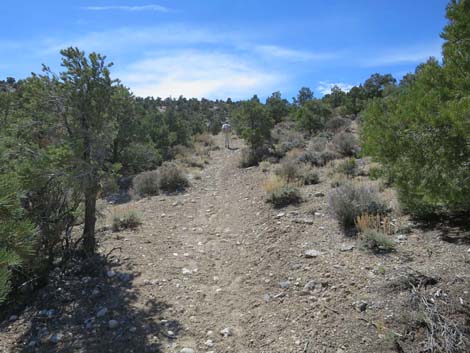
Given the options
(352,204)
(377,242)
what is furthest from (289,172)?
(377,242)

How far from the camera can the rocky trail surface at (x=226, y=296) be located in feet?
13.8

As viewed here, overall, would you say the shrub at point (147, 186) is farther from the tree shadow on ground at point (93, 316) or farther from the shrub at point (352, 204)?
the shrub at point (352, 204)

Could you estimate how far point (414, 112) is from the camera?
5.34 metres

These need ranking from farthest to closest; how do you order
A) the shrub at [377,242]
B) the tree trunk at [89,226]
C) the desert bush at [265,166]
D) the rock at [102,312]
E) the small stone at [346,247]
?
the desert bush at [265,166]
the tree trunk at [89,226]
the small stone at [346,247]
the shrub at [377,242]
the rock at [102,312]

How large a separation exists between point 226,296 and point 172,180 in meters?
7.98

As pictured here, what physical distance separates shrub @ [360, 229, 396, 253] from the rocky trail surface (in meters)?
0.18

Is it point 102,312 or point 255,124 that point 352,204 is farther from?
point 255,124

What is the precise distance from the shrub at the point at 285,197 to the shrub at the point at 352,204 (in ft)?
5.45

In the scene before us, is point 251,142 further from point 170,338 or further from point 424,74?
point 170,338

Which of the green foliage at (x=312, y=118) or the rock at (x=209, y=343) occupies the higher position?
the green foliage at (x=312, y=118)

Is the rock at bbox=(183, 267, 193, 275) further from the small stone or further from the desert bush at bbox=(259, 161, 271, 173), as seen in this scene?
the desert bush at bbox=(259, 161, 271, 173)

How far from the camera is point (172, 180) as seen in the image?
12.9 metres

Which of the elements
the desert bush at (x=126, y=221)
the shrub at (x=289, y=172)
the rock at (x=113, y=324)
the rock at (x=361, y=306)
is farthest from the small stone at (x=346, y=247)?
the desert bush at (x=126, y=221)

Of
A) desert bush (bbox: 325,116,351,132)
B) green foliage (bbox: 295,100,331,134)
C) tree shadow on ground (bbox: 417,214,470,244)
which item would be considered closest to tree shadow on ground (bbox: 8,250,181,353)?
tree shadow on ground (bbox: 417,214,470,244)
